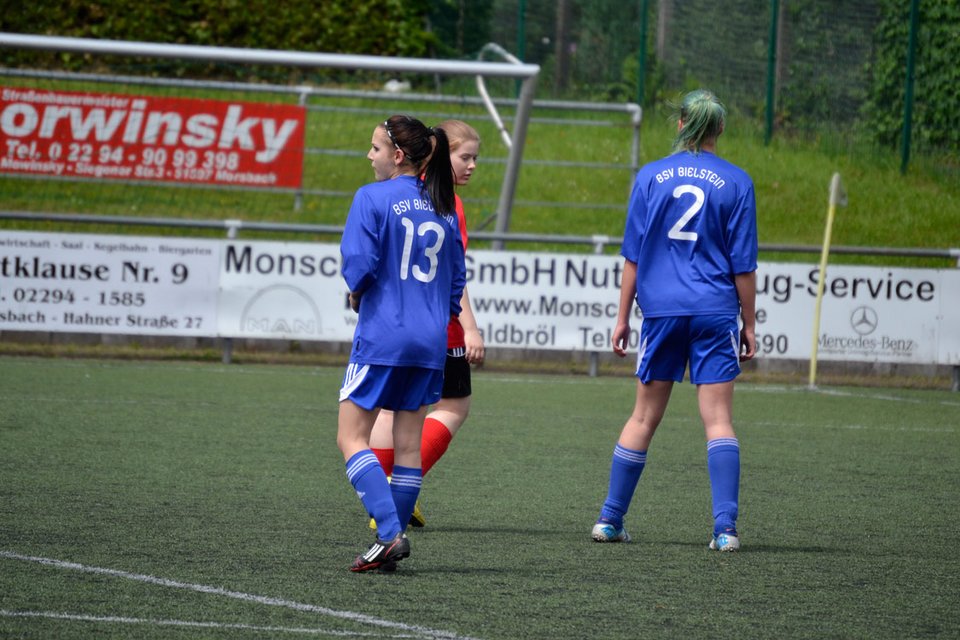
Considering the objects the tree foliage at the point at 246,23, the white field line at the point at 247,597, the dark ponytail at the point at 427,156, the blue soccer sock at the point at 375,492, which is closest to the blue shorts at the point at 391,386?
the blue soccer sock at the point at 375,492

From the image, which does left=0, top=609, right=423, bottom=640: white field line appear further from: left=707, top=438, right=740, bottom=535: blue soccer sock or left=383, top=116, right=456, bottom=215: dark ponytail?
left=707, top=438, right=740, bottom=535: blue soccer sock

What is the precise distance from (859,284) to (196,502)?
337 inches

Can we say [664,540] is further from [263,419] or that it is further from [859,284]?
[859,284]

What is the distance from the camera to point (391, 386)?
5051 millimetres

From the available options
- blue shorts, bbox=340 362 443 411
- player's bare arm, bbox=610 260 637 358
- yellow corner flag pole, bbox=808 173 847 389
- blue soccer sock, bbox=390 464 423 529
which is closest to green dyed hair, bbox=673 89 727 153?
player's bare arm, bbox=610 260 637 358

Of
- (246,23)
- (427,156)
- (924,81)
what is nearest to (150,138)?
(246,23)

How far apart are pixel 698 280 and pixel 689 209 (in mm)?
279

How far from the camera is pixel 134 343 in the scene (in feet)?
46.1

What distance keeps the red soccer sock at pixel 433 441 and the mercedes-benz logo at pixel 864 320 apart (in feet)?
26.4

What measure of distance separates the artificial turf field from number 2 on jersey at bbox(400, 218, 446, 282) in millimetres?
1038

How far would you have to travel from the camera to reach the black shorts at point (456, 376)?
624cm

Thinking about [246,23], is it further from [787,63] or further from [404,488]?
[404,488]

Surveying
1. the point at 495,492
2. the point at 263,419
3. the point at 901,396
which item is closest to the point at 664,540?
the point at 495,492

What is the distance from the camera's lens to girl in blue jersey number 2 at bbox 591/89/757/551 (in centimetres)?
573
